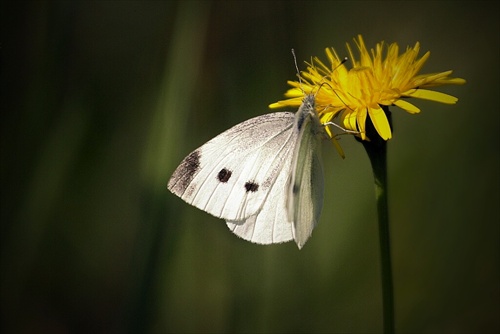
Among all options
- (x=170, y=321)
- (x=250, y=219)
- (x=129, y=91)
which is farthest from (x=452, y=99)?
(x=129, y=91)

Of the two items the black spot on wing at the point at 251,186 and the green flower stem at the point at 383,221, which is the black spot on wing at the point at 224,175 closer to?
the black spot on wing at the point at 251,186

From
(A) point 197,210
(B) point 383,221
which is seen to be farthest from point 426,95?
(A) point 197,210

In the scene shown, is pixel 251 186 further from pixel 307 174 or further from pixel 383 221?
pixel 383 221

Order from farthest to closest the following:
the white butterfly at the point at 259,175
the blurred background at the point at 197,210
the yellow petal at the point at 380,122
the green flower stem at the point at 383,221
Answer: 1. the blurred background at the point at 197,210
2. the white butterfly at the point at 259,175
3. the yellow petal at the point at 380,122
4. the green flower stem at the point at 383,221

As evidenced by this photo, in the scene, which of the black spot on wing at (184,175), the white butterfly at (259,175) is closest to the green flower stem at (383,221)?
the white butterfly at (259,175)

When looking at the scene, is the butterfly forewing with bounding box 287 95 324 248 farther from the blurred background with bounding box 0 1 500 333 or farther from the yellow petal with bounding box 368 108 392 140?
the blurred background with bounding box 0 1 500 333
